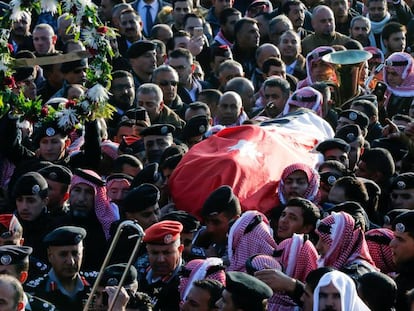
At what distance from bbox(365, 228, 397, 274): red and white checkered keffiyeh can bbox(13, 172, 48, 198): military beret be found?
2613 millimetres

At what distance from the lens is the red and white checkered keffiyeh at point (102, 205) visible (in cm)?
1196

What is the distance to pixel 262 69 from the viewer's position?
16391mm

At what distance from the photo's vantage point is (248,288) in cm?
909

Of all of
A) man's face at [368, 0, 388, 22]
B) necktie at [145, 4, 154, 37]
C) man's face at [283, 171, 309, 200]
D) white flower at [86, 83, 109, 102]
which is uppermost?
white flower at [86, 83, 109, 102]

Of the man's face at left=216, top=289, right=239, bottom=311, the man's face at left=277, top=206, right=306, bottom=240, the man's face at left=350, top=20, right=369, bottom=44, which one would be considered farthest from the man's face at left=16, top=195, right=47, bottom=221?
the man's face at left=350, top=20, right=369, bottom=44

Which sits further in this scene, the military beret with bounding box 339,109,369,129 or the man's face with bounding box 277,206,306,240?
the military beret with bounding box 339,109,369,129

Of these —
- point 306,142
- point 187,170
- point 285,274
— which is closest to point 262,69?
point 306,142

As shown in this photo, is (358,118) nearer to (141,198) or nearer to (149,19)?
(141,198)

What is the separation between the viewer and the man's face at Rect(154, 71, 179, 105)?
1510 centimetres

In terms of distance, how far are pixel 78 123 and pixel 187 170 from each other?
99cm

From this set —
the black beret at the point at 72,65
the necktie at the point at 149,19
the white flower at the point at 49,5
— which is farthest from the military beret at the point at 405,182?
the necktie at the point at 149,19

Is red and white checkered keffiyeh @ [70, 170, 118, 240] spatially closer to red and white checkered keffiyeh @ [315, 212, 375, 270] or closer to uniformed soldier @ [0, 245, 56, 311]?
uniformed soldier @ [0, 245, 56, 311]

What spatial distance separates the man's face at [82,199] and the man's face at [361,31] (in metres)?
6.46

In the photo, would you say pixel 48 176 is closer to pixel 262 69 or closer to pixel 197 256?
pixel 197 256
